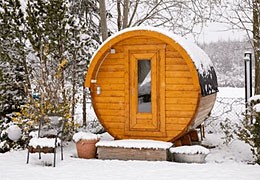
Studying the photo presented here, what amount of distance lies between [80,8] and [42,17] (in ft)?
10.5

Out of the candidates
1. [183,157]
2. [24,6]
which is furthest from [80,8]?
[183,157]

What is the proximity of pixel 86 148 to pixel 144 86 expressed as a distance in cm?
165

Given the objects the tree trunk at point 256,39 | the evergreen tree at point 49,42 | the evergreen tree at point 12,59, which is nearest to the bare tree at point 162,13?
the tree trunk at point 256,39

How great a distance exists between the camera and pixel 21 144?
895 centimetres

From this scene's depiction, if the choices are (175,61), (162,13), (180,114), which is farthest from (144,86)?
(162,13)

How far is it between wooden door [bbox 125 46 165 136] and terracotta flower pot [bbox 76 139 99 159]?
0.79 m

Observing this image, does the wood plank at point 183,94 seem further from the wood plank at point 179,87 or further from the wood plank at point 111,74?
the wood plank at point 111,74

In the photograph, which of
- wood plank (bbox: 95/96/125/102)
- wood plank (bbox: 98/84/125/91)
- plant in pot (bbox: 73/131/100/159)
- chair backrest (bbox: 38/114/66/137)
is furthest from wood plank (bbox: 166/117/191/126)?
chair backrest (bbox: 38/114/66/137)

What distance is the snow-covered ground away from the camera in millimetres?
6301

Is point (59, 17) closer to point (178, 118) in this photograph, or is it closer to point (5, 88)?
point (5, 88)

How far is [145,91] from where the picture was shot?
8.16 m

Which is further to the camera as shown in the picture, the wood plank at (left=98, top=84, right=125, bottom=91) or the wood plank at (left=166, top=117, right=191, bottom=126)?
the wood plank at (left=98, top=84, right=125, bottom=91)

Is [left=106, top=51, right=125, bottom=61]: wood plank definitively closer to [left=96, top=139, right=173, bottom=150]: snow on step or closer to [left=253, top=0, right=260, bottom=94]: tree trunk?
[left=96, top=139, right=173, bottom=150]: snow on step

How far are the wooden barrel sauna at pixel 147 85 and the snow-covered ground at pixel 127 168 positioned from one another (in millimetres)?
929
